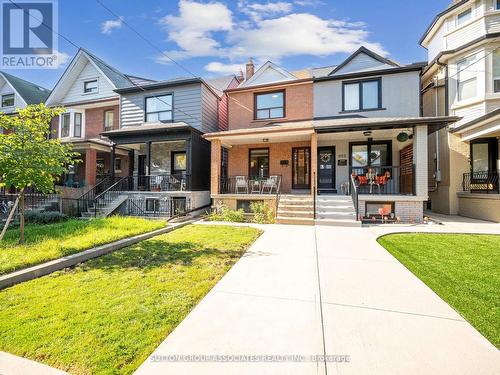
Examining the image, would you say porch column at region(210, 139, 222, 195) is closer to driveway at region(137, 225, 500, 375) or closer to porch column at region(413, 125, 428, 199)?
driveway at region(137, 225, 500, 375)

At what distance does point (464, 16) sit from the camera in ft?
40.5

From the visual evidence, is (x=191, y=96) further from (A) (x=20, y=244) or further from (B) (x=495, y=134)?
(B) (x=495, y=134)

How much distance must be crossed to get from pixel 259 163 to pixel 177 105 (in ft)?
18.9

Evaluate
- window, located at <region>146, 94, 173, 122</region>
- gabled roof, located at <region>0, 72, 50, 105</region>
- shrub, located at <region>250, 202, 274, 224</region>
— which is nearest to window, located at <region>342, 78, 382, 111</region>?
shrub, located at <region>250, 202, 274, 224</region>

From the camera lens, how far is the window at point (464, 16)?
1217cm

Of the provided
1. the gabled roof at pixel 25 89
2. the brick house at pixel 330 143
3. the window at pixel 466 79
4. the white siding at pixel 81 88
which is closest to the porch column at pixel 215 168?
the brick house at pixel 330 143

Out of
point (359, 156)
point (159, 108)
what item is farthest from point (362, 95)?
point (159, 108)

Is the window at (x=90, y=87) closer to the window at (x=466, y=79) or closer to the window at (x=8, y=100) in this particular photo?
the window at (x=8, y=100)

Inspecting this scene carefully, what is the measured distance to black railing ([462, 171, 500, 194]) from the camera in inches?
432

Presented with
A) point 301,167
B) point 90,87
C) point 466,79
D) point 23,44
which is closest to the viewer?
point 23,44

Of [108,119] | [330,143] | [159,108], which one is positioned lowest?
[330,143]

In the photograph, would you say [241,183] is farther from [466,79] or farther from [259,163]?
[466,79]

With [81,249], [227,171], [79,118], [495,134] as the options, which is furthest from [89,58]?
[495,134]

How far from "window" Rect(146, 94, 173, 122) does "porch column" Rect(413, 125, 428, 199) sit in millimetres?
12302
